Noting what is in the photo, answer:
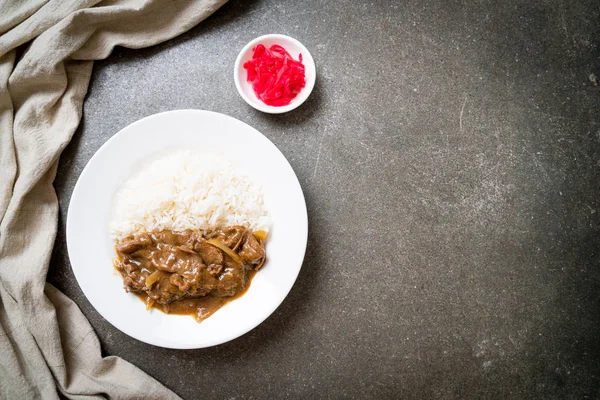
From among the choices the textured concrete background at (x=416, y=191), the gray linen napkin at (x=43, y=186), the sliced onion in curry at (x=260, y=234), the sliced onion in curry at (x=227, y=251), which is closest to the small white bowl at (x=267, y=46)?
the textured concrete background at (x=416, y=191)

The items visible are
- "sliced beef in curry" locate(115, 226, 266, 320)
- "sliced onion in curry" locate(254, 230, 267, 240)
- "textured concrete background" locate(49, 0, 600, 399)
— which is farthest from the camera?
"textured concrete background" locate(49, 0, 600, 399)

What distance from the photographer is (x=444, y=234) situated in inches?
125

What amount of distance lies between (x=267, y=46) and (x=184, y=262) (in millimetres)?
1468

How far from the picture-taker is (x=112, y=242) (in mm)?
2844

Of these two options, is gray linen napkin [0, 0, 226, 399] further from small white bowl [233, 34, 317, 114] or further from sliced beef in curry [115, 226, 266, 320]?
sliced beef in curry [115, 226, 266, 320]

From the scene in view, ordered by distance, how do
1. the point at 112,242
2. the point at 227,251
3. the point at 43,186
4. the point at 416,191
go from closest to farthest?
the point at 227,251, the point at 112,242, the point at 43,186, the point at 416,191

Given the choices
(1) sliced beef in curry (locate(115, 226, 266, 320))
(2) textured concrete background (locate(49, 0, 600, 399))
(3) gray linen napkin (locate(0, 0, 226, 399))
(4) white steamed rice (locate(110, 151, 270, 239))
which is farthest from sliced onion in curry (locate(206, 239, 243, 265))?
(3) gray linen napkin (locate(0, 0, 226, 399))

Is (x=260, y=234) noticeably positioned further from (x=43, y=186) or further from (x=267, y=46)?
(x=43, y=186)

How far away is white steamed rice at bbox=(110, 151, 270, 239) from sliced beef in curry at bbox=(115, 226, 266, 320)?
70mm

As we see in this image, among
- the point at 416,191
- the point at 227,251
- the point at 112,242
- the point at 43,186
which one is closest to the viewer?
the point at 227,251

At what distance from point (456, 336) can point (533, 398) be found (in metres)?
0.66

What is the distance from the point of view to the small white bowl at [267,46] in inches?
118

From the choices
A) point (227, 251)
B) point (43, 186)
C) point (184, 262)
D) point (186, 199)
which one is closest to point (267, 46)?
point (186, 199)

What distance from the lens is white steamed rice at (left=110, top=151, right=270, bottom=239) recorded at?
2.78 m
